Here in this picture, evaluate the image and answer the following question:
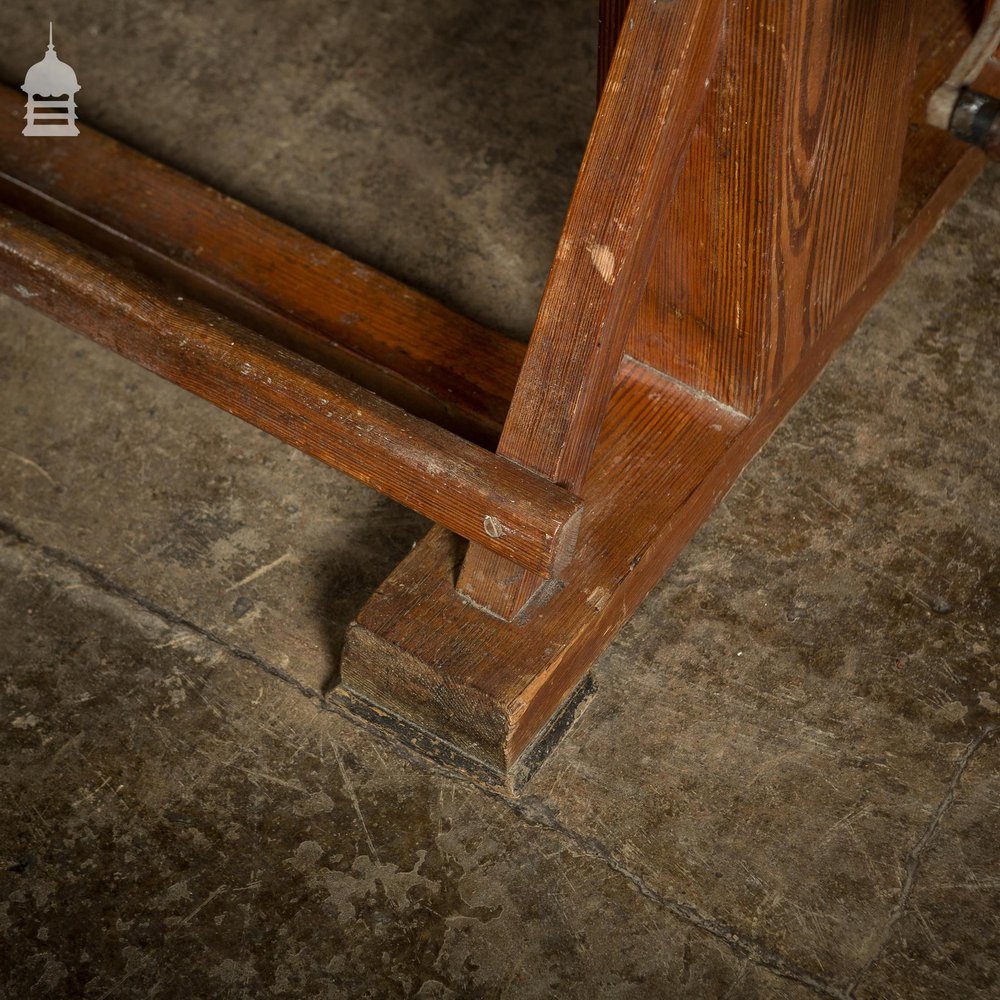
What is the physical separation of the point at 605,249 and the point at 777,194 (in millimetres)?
291

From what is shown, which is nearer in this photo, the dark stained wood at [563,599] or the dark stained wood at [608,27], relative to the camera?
the dark stained wood at [608,27]

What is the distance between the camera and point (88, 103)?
286cm

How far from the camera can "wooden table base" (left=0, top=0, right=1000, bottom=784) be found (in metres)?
1.71

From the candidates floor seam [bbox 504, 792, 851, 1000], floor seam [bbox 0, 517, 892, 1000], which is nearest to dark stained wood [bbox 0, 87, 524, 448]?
floor seam [bbox 0, 517, 892, 1000]

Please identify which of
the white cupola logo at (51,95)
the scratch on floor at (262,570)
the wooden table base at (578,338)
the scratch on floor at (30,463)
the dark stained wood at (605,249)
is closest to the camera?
the dark stained wood at (605,249)

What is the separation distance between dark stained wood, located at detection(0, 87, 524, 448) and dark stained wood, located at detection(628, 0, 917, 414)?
274 mm

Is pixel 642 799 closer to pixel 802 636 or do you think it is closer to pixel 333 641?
pixel 802 636

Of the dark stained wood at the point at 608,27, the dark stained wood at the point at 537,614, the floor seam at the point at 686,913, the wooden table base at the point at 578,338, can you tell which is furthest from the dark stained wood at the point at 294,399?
the dark stained wood at the point at 608,27

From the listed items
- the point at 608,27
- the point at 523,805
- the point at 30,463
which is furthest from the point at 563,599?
the point at 30,463

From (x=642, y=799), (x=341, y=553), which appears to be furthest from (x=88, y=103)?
(x=642, y=799)

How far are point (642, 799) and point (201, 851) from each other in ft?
2.03

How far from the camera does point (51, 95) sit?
2789 mm

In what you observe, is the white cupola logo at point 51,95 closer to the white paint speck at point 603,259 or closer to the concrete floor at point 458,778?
the concrete floor at point 458,778

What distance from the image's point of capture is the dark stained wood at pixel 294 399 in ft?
5.82
